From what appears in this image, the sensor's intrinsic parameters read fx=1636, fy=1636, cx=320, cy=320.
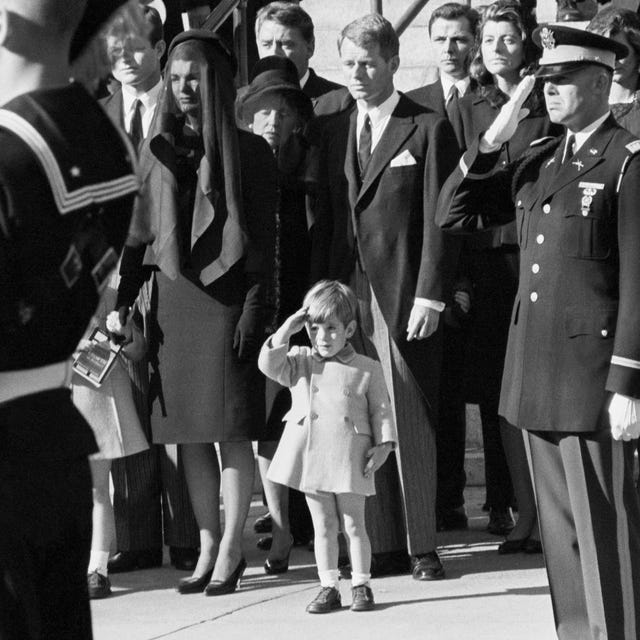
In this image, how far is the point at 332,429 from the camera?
215 inches

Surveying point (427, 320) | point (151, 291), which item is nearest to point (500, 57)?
point (427, 320)

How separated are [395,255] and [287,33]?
1274 millimetres

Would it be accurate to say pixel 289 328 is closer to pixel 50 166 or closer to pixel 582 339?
pixel 582 339

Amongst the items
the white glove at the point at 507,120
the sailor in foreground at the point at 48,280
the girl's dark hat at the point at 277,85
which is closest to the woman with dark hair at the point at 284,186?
the girl's dark hat at the point at 277,85

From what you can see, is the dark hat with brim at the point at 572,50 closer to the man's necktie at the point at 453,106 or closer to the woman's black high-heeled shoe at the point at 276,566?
the man's necktie at the point at 453,106

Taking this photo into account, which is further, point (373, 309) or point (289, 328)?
point (373, 309)

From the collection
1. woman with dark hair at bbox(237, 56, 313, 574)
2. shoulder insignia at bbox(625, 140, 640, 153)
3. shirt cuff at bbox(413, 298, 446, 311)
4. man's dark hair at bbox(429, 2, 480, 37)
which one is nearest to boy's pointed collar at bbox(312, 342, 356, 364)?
shirt cuff at bbox(413, 298, 446, 311)

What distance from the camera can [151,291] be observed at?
6.00 m

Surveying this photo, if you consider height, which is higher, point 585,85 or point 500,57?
point 500,57

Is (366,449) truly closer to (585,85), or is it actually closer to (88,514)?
(585,85)

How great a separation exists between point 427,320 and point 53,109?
11.4 ft

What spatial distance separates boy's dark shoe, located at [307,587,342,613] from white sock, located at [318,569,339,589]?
1cm

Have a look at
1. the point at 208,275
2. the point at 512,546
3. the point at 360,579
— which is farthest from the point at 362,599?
the point at 208,275

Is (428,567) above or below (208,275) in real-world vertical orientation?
below
